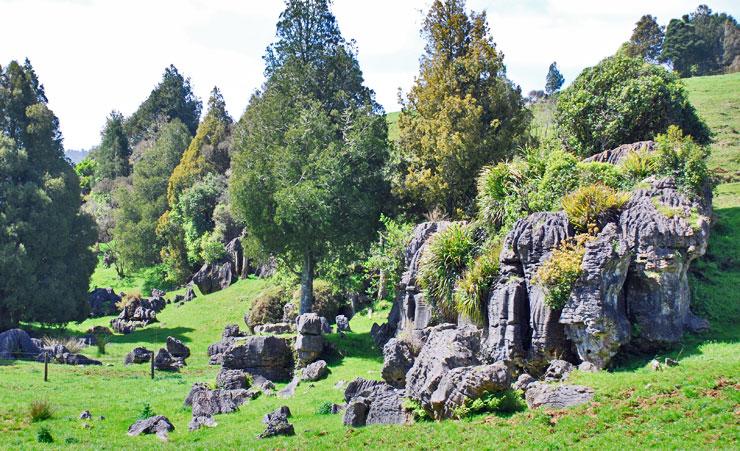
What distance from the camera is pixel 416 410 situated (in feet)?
69.3

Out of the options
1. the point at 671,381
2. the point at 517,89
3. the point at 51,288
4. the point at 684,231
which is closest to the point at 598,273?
the point at 684,231

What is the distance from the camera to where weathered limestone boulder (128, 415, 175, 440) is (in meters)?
22.5

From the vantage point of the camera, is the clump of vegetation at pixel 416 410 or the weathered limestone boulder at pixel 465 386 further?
the clump of vegetation at pixel 416 410

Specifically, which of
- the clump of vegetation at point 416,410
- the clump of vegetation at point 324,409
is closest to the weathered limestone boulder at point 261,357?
the clump of vegetation at point 324,409

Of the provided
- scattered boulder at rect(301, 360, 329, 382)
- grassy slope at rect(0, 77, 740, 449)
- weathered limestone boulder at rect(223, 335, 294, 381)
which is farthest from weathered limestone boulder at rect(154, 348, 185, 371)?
scattered boulder at rect(301, 360, 329, 382)

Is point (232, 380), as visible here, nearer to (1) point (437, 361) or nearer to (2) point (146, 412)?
(2) point (146, 412)

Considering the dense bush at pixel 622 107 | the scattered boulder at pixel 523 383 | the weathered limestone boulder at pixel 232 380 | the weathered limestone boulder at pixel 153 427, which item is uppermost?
the dense bush at pixel 622 107

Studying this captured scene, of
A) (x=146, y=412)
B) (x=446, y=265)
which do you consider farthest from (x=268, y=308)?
(x=146, y=412)

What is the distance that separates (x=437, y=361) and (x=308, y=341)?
38.3 feet

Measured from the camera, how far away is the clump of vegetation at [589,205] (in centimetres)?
2419

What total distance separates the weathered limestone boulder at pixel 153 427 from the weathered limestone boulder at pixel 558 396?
1127 centimetres

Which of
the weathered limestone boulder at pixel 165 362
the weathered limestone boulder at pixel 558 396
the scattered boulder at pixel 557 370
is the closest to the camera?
the weathered limestone boulder at pixel 558 396

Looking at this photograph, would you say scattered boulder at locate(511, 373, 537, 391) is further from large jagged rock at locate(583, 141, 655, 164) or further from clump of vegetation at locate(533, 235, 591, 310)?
large jagged rock at locate(583, 141, 655, 164)

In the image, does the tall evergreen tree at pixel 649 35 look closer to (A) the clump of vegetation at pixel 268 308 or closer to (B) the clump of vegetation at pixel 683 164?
(A) the clump of vegetation at pixel 268 308
